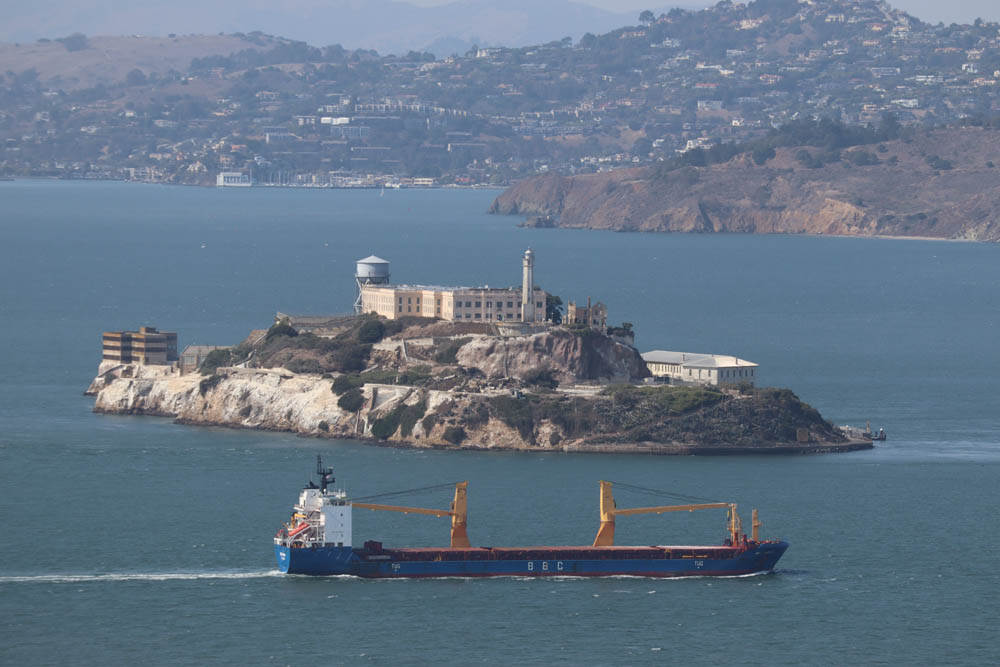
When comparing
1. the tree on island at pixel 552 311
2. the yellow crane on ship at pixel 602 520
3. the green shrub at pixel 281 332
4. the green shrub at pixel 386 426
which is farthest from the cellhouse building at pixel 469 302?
the yellow crane on ship at pixel 602 520

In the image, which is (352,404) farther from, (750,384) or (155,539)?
(155,539)

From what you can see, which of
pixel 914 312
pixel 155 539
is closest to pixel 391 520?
pixel 155 539

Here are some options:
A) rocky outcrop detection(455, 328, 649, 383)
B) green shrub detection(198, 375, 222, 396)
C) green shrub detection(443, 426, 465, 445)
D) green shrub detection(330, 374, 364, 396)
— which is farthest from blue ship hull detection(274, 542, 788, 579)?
green shrub detection(198, 375, 222, 396)

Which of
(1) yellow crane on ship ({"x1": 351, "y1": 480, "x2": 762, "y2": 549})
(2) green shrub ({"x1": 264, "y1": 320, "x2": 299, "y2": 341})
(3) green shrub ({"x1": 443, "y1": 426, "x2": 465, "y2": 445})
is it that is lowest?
(1) yellow crane on ship ({"x1": 351, "y1": 480, "x2": 762, "y2": 549})

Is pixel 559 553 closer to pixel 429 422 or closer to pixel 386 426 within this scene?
pixel 429 422

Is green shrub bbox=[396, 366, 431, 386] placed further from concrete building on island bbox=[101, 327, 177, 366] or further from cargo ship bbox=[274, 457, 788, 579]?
cargo ship bbox=[274, 457, 788, 579]

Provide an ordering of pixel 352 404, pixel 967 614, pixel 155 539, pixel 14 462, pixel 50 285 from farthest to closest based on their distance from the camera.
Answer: pixel 50 285 < pixel 352 404 < pixel 14 462 < pixel 155 539 < pixel 967 614
